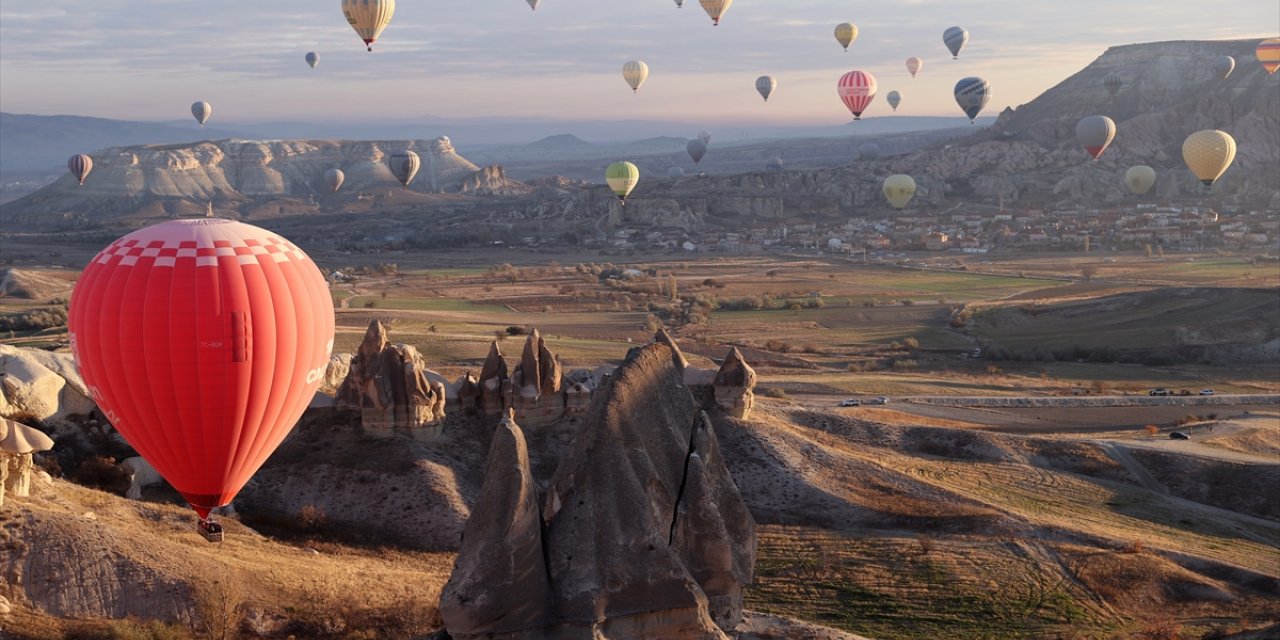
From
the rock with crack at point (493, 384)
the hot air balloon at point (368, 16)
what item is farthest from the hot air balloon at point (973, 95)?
the rock with crack at point (493, 384)

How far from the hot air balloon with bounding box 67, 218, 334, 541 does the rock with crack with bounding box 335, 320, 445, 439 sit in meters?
9.91

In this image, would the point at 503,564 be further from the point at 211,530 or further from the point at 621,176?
the point at 621,176

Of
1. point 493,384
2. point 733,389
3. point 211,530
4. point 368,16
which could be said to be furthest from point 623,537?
point 368,16

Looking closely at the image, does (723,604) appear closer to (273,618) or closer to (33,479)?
(273,618)

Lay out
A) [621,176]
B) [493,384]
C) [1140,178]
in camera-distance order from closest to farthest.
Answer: [493,384] < [621,176] < [1140,178]

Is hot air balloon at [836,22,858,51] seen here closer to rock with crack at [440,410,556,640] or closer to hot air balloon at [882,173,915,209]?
hot air balloon at [882,173,915,209]

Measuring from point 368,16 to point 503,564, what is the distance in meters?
54.0

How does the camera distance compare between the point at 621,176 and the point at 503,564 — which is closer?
the point at 503,564

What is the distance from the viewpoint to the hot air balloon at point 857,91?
111312 mm

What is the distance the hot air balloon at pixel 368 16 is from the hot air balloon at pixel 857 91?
5269cm

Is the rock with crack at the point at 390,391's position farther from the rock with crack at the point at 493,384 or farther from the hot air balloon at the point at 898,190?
the hot air balloon at the point at 898,190

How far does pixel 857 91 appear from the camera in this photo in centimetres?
11169

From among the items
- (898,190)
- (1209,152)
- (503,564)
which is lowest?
(503,564)

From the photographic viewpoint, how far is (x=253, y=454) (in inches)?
936
